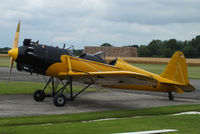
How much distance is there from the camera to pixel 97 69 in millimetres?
13461

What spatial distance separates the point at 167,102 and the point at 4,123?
8.43 metres

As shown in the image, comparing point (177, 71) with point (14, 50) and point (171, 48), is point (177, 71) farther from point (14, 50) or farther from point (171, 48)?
point (171, 48)

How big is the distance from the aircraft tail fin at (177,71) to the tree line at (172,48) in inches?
3593

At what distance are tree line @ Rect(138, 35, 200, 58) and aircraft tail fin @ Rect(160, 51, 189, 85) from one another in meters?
91.3

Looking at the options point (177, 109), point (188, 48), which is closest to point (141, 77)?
point (177, 109)

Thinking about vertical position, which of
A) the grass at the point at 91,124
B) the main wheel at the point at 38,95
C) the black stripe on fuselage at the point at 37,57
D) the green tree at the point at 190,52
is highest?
the green tree at the point at 190,52

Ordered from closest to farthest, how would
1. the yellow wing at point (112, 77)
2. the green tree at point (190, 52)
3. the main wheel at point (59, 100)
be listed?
the yellow wing at point (112, 77)
the main wheel at point (59, 100)
the green tree at point (190, 52)

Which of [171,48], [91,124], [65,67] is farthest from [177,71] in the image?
[171,48]

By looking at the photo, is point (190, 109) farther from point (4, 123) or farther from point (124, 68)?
point (4, 123)

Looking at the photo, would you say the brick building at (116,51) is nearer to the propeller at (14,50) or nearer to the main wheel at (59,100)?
the propeller at (14,50)

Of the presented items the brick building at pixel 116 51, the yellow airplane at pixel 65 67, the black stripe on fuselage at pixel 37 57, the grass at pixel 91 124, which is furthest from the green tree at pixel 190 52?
the grass at pixel 91 124

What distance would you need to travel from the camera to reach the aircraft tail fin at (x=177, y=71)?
1505 centimetres

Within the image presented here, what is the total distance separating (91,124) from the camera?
8.64 m

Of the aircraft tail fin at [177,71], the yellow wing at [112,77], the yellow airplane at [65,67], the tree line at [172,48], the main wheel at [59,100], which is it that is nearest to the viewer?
the yellow wing at [112,77]
